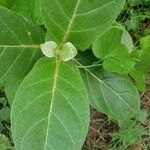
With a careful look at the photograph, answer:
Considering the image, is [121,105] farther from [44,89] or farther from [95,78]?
[44,89]

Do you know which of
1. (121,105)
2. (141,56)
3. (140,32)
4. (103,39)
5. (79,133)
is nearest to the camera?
(79,133)

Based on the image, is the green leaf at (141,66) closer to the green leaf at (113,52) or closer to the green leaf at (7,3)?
the green leaf at (113,52)

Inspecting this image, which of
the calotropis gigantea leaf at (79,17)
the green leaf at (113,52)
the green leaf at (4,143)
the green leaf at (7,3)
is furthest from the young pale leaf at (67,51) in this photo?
the green leaf at (4,143)

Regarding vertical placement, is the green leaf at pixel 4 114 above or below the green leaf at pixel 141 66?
below

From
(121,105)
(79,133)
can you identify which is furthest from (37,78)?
(121,105)

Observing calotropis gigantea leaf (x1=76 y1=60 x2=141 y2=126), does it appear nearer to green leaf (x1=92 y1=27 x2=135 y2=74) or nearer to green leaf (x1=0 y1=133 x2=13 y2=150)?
green leaf (x1=92 y1=27 x2=135 y2=74)

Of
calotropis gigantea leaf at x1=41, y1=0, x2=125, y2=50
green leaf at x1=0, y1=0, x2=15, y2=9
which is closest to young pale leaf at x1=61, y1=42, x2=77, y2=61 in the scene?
calotropis gigantea leaf at x1=41, y1=0, x2=125, y2=50

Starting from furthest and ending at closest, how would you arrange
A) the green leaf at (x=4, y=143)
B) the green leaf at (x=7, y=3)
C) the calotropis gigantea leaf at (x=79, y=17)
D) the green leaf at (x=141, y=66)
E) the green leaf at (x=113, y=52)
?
the green leaf at (x=4, y=143), the green leaf at (x=141, y=66), the green leaf at (x=7, y=3), the green leaf at (x=113, y=52), the calotropis gigantea leaf at (x=79, y=17)
